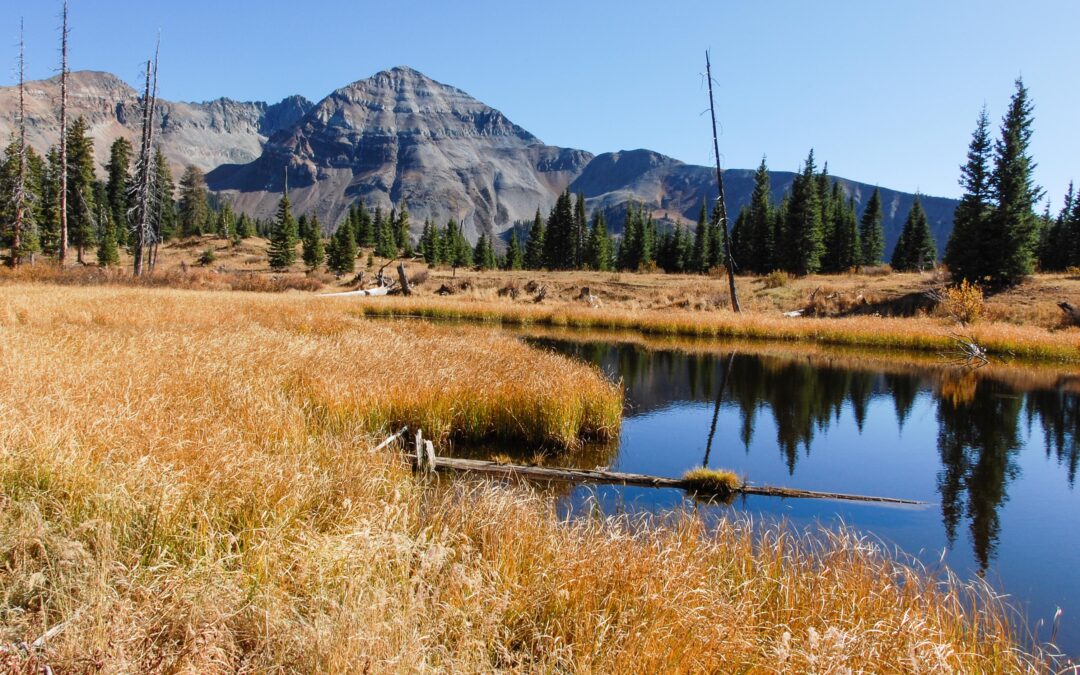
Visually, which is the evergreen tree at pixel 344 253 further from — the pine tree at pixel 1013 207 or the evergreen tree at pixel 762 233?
the pine tree at pixel 1013 207

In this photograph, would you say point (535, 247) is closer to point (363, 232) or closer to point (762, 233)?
point (363, 232)

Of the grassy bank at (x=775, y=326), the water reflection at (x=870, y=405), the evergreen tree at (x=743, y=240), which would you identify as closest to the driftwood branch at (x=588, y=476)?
the water reflection at (x=870, y=405)

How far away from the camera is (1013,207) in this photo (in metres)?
36.0

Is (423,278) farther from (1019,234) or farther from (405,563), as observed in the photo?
(405,563)

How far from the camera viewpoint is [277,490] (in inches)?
205

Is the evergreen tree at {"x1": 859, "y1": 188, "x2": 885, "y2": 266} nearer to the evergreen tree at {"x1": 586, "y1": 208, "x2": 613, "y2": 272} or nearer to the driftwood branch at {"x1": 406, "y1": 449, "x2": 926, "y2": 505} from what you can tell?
A: the evergreen tree at {"x1": 586, "y1": 208, "x2": 613, "y2": 272}

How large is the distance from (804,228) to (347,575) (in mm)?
58111

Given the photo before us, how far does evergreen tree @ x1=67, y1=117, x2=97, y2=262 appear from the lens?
58.3 m

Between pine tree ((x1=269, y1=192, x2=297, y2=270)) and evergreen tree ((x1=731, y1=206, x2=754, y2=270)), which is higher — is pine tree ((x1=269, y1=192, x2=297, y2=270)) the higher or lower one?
the lower one

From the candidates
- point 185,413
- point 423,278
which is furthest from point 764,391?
point 423,278

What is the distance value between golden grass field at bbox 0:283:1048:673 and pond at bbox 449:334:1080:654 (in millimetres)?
1450

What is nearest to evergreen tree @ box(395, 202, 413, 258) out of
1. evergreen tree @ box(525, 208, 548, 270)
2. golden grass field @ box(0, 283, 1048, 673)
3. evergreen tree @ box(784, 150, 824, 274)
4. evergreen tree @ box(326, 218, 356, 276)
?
evergreen tree @ box(525, 208, 548, 270)

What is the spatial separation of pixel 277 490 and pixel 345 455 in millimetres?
1328

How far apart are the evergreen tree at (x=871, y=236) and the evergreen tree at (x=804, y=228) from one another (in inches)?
826
